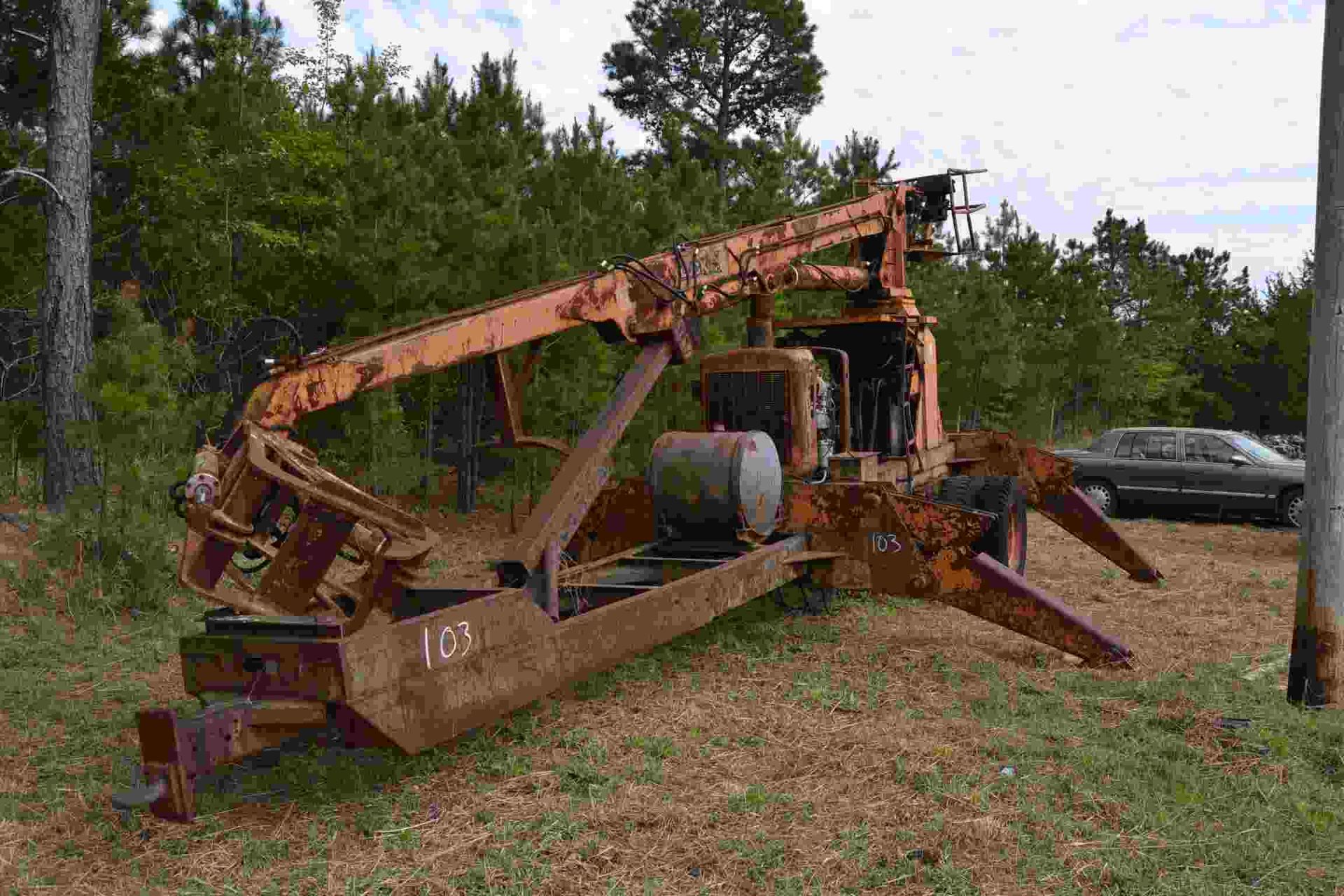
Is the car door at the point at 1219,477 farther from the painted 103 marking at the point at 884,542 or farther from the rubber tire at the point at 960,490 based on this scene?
the painted 103 marking at the point at 884,542

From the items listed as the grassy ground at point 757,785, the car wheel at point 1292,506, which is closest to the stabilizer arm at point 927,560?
the grassy ground at point 757,785

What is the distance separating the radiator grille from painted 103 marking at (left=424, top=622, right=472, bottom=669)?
4.44 m

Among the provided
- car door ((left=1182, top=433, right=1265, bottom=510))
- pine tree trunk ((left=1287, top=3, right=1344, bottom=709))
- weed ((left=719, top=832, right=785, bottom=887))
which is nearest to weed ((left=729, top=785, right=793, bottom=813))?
weed ((left=719, top=832, right=785, bottom=887))

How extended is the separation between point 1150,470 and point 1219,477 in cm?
94

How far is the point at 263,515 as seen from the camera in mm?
5203

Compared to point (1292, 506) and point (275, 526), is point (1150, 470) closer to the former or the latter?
point (1292, 506)

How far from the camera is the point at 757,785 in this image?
5352 mm

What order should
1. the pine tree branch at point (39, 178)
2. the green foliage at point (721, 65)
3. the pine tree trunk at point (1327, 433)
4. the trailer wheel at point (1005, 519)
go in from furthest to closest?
the green foliage at point (721, 65) < the pine tree branch at point (39, 178) < the trailer wheel at point (1005, 519) < the pine tree trunk at point (1327, 433)

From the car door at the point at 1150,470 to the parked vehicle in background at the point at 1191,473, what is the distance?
1 centimetres

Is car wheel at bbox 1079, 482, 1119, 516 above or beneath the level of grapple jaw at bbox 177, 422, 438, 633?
beneath

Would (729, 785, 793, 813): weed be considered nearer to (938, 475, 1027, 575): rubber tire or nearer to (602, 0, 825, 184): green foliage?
(938, 475, 1027, 575): rubber tire

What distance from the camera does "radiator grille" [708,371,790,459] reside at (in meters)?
9.12

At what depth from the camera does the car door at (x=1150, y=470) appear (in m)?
16.5

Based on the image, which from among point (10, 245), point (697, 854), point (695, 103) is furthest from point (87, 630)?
point (695, 103)
